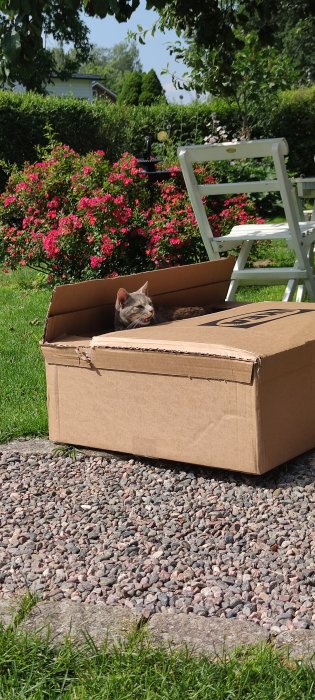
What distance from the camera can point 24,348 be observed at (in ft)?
17.6

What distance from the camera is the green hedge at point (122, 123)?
1362 cm

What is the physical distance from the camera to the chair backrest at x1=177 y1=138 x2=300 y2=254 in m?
5.38

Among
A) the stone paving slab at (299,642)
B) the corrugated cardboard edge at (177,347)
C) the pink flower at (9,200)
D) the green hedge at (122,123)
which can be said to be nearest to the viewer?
the stone paving slab at (299,642)

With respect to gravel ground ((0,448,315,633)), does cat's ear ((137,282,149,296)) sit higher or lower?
higher

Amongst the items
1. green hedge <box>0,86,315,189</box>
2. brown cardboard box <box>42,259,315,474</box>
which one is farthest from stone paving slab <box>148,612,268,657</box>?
green hedge <box>0,86,315,189</box>

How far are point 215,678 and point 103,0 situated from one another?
377 cm

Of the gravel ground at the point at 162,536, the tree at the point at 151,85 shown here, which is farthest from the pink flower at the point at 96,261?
the tree at the point at 151,85

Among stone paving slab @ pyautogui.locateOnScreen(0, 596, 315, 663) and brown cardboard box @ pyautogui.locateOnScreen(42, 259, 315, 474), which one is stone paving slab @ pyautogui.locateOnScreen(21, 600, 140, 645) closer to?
stone paving slab @ pyautogui.locateOnScreen(0, 596, 315, 663)

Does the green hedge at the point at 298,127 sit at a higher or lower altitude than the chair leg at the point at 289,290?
higher

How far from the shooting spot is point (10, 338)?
18.7 feet

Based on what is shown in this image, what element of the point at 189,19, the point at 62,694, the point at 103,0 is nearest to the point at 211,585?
the point at 62,694

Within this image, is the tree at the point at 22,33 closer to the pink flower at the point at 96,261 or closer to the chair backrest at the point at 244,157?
the chair backrest at the point at 244,157

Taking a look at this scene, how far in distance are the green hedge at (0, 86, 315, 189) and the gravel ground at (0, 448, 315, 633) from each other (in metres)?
9.83

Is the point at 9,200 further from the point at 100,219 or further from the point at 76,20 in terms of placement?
the point at 76,20
